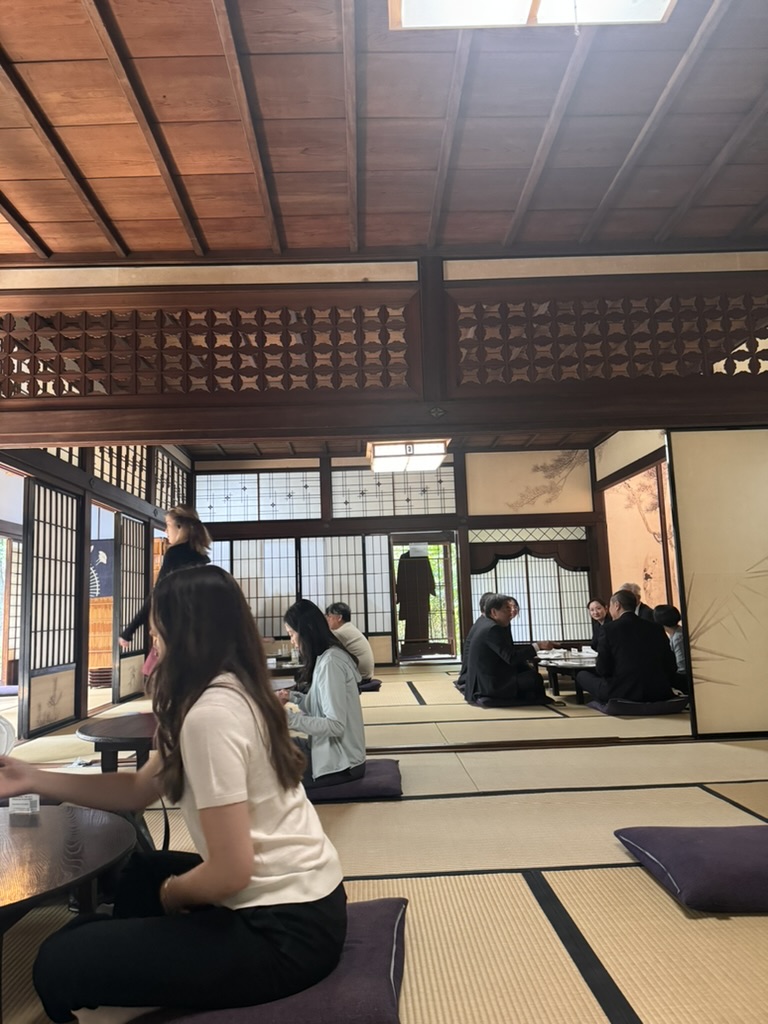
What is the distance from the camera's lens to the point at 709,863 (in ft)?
6.69

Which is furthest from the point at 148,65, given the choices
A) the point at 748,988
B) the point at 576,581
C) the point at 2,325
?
the point at 576,581

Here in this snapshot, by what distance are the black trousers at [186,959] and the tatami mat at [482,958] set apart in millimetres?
Result: 396

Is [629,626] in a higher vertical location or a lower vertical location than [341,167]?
lower

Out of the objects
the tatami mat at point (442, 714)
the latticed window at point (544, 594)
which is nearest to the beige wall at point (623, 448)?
the latticed window at point (544, 594)

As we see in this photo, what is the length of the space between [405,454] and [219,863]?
5.90 metres

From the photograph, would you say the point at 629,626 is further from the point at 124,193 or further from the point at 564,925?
the point at 124,193

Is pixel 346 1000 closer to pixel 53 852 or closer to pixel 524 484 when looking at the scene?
pixel 53 852

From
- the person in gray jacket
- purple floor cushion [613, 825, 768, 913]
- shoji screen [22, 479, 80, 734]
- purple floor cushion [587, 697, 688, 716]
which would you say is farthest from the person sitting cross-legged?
purple floor cushion [613, 825, 768, 913]

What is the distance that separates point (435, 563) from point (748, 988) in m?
9.34

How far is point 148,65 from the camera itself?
256cm

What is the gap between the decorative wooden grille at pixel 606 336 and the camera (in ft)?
12.9

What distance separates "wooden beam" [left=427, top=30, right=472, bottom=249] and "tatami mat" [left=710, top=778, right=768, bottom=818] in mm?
3067

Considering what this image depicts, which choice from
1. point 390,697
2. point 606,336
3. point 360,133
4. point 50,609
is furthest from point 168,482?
point 360,133

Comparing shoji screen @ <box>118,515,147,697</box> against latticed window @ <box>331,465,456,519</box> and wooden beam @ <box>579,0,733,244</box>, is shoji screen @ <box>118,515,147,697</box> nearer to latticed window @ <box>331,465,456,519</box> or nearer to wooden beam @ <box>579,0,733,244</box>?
latticed window @ <box>331,465,456,519</box>
